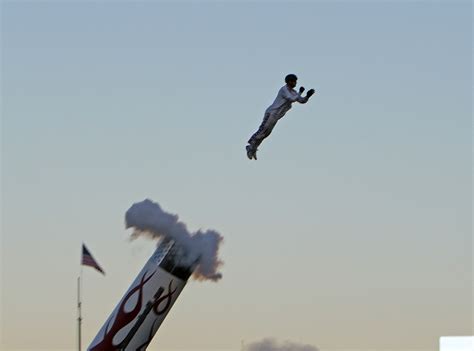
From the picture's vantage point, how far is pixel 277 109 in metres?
90.2

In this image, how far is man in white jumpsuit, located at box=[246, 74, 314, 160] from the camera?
89.0 m

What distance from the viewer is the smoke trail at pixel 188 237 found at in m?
96.8

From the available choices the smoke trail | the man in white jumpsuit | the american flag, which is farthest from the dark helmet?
the american flag

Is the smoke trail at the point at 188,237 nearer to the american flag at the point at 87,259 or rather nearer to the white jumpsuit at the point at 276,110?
the white jumpsuit at the point at 276,110

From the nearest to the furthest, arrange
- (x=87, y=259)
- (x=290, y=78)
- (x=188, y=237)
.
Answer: (x=290, y=78) < (x=188, y=237) < (x=87, y=259)

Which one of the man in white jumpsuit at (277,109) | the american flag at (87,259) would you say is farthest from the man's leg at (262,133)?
the american flag at (87,259)

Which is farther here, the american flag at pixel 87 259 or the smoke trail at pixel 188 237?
the american flag at pixel 87 259

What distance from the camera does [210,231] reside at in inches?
3846

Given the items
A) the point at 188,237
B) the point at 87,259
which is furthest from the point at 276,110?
the point at 87,259

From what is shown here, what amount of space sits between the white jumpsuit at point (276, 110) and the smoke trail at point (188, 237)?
844cm

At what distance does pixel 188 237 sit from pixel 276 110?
10.5 m

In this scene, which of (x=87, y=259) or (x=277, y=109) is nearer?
(x=277, y=109)

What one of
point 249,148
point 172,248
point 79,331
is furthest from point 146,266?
point 79,331

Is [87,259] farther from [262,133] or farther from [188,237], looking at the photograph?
[262,133]
